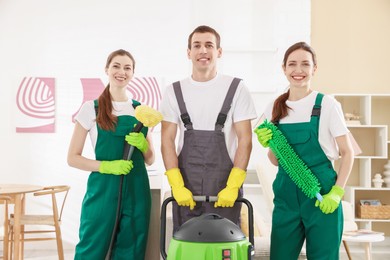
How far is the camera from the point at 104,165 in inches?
92.8

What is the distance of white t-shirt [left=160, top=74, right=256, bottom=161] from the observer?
225cm

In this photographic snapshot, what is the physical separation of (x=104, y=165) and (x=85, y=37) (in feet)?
11.2

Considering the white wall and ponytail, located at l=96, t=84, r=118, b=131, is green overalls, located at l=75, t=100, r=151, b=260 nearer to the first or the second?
ponytail, located at l=96, t=84, r=118, b=131

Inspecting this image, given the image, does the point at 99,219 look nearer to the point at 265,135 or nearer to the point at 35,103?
the point at 265,135

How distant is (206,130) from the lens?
7.36 ft

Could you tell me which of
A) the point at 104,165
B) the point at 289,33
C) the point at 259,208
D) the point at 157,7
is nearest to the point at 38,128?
the point at 157,7

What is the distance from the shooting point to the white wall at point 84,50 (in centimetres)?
541

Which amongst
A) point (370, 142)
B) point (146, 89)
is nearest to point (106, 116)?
point (146, 89)

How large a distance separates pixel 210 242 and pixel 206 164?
1.73 ft

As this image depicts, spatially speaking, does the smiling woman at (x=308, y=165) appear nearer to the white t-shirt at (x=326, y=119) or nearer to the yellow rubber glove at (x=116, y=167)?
the white t-shirt at (x=326, y=119)

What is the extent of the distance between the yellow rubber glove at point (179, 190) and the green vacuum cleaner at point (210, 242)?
0.28 meters

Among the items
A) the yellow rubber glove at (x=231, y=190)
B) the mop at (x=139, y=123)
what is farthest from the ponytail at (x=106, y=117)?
the yellow rubber glove at (x=231, y=190)

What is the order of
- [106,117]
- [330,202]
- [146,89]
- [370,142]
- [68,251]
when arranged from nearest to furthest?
[330,202] → [106,117] → [68,251] → [146,89] → [370,142]

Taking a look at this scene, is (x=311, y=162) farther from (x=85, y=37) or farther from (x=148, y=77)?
(x=85, y=37)
